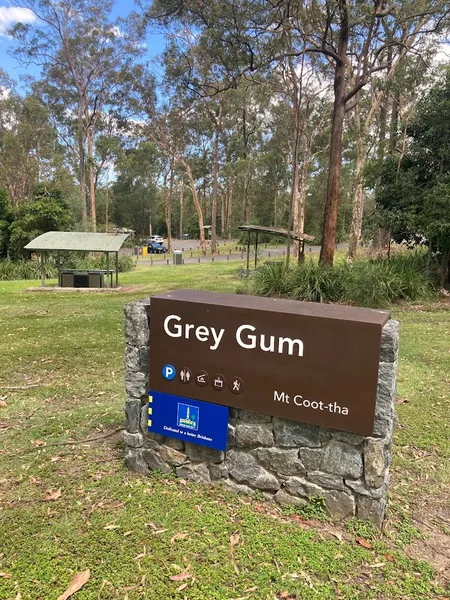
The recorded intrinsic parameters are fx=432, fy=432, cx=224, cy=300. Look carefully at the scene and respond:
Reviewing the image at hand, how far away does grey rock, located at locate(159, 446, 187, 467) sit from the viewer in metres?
2.95

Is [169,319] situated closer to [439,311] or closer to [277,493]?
[277,493]

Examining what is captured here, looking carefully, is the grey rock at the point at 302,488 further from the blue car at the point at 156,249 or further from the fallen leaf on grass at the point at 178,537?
the blue car at the point at 156,249

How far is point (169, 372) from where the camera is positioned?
9.34ft

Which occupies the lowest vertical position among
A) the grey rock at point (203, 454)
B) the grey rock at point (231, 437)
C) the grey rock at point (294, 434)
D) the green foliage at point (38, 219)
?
the grey rock at point (203, 454)

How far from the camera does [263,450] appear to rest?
106 inches

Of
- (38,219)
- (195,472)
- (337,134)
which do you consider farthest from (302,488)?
(38,219)

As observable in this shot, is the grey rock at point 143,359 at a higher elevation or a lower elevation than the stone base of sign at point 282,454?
higher

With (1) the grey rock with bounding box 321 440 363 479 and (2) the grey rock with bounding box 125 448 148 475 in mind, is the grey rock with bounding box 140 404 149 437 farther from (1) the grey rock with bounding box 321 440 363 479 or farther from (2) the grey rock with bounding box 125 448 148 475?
(1) the grey rock with bounding box 321 440 363 479

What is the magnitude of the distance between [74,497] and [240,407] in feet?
4.08

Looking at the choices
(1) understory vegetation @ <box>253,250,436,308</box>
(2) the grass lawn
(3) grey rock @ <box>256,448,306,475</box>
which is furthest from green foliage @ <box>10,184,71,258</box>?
(3) grey rock @ <box>256,448,306,475</box>

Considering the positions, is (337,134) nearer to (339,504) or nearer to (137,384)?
(137,384)

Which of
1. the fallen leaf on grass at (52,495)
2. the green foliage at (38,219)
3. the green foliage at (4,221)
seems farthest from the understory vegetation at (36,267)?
the fallen leaf on grass at (52,495)

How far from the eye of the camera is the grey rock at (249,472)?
2.72 m

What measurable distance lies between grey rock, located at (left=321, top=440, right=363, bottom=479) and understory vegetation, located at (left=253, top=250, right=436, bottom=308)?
770 cm
